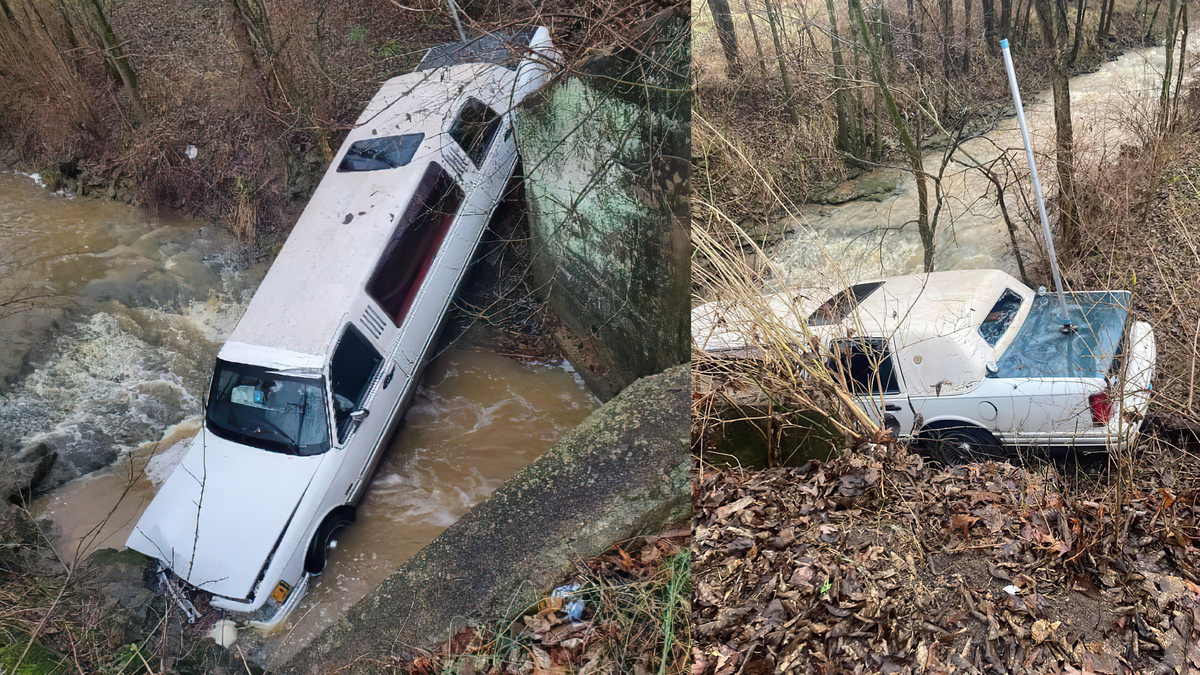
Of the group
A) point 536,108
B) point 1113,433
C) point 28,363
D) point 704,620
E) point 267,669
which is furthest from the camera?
point 536,108

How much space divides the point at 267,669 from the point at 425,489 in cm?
106

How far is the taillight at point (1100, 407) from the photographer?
2244 millimetres

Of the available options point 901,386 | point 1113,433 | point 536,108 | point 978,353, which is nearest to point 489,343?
point 536,108

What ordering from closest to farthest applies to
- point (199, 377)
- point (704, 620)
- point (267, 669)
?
1. point (704, 620)
2. point (267, 669)
3. point (199, 377)

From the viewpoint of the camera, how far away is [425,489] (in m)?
3.46

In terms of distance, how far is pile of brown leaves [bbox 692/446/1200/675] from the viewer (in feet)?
5.35

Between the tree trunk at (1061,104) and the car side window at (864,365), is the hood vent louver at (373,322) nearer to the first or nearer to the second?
the car side window at (864,365)

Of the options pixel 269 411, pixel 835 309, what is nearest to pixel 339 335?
pixel 269 411

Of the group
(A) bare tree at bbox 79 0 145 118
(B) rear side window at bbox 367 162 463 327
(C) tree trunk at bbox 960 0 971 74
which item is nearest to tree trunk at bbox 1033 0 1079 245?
(C) tree trunk at bbox 960 0 971 74

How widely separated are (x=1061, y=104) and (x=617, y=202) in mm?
1907

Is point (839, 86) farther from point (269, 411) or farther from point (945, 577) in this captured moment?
point (269, 411)

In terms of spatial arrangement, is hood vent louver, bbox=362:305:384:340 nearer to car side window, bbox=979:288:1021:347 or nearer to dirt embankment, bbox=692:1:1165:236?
dirt embankment, bbox=692:1:1165:236

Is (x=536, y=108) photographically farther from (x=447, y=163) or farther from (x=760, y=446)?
(x=760, y=446)

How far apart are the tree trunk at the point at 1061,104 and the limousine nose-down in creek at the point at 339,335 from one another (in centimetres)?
221
